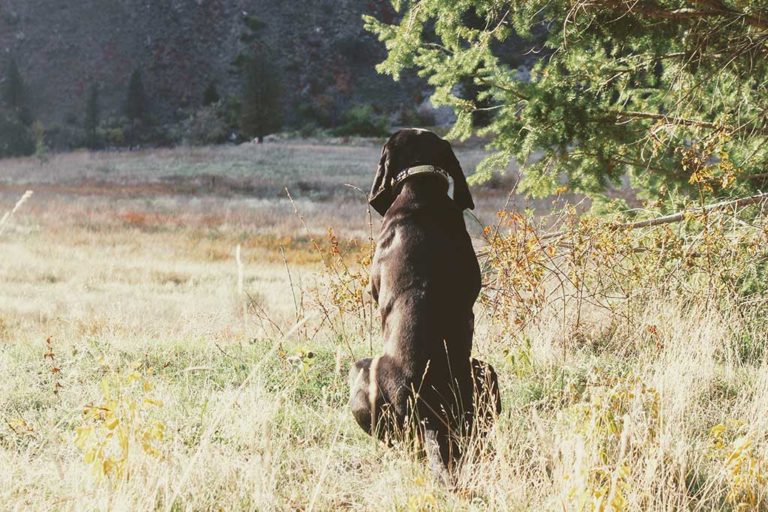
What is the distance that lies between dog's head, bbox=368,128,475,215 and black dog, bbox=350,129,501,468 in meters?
0.08

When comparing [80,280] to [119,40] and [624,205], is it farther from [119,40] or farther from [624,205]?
[119,40]

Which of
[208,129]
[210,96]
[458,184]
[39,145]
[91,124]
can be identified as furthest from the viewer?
[210,96]

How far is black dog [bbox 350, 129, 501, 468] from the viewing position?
2938 mm

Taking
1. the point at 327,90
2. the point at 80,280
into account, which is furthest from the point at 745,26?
the point at 327,90

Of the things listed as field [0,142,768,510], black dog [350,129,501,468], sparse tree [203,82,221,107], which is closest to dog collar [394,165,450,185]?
black dog [350,129,501,468]

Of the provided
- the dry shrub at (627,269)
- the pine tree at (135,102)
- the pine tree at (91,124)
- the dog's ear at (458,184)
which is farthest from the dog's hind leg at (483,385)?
the pine tree at (135,102)

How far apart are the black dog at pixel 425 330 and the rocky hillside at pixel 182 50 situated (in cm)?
5782

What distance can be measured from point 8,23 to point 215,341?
238ft

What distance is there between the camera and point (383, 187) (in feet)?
11.9

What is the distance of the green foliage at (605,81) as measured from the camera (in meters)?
4.63

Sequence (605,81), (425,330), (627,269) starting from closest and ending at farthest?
(425,330)
(605,81)
(627,269)

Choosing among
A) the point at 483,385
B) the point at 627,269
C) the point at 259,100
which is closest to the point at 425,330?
the point at 483,385

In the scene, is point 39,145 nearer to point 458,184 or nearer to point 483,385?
point 458,184

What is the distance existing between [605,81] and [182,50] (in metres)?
68.2
